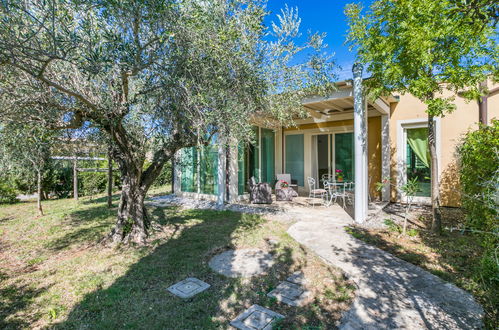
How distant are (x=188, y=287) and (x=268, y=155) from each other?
8.82m

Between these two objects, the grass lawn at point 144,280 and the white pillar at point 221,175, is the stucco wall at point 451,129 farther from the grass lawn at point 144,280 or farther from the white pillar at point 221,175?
the white pillar at point 221,175

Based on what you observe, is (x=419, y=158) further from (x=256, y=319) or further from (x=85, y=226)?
(x=85, y=226)

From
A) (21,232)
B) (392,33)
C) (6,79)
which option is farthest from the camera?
(21,232)

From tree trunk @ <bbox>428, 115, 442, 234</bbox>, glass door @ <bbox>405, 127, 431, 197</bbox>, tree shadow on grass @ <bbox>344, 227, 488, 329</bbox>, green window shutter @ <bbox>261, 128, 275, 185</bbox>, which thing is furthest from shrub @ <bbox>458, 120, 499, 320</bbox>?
green window shutter @ <bbox>261, 128, 275, 185</bbox>

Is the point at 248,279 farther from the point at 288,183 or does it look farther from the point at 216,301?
the point at 288,183

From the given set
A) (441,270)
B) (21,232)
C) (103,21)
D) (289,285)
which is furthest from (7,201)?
(441,270)

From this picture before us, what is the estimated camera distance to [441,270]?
146 inches

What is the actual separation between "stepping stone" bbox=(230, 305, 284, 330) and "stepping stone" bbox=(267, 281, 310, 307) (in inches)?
11.7

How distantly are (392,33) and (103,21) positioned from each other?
516 cm

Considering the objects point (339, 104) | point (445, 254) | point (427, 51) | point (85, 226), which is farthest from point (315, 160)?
point (85, 226)

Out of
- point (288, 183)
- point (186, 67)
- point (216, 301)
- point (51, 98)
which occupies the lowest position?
point (216, 301)

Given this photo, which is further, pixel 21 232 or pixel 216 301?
pixel 21 232

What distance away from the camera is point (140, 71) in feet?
11.9

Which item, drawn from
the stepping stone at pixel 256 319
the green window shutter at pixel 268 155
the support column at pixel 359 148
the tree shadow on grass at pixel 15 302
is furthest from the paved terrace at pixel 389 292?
the green window shutter at pixel 268 155
